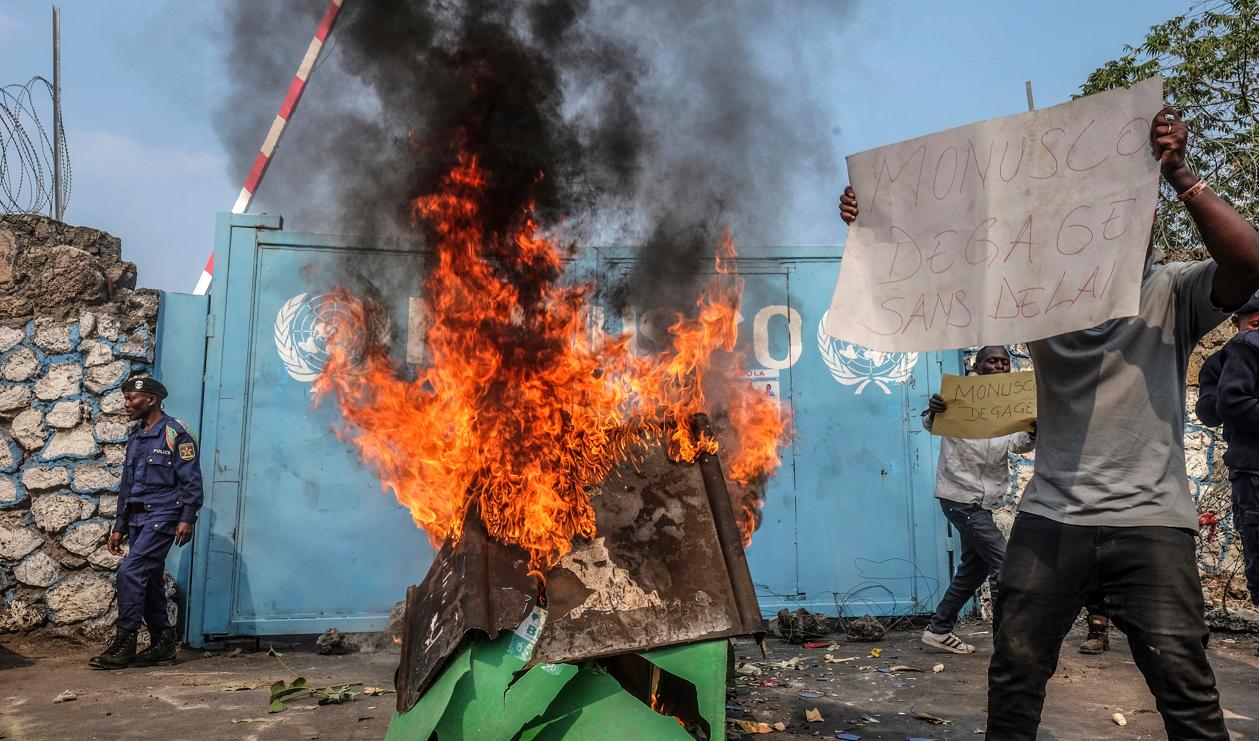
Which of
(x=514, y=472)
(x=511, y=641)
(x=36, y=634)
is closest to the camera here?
(x=511, y=641)

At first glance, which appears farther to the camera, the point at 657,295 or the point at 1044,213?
the point at 657,295

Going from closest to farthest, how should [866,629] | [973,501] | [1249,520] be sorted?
[1249,520] → [973,501] → [866,629]

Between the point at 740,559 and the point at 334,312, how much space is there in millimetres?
5014

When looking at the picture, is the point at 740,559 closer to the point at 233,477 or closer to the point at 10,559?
the point at 233,477

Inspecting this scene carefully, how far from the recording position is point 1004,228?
270cm

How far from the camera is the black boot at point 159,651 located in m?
6.16

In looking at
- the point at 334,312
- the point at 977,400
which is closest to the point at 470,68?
the point at 334,312

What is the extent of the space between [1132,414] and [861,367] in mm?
4910

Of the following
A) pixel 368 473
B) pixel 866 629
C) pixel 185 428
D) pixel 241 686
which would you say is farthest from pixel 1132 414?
Answer: pixel 185 428

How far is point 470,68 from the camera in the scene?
16.0 ft

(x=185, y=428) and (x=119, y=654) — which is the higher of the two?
(x=185, y=428)

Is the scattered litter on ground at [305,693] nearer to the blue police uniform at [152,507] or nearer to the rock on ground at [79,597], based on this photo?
the blue police uniform at [152,507]

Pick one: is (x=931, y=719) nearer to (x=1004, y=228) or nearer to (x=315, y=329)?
(x=1004, y=228)

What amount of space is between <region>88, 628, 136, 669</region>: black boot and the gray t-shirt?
6.30 meters
